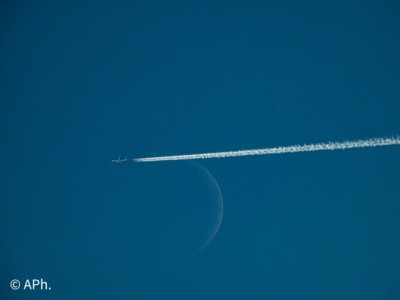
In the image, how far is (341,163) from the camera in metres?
2.67

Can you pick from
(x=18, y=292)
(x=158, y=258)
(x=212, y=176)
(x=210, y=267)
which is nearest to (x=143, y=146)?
(x=212, y=176)

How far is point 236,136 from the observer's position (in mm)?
2766

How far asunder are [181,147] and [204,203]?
58 cm

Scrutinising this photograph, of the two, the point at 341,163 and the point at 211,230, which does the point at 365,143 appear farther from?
the point at 211,230

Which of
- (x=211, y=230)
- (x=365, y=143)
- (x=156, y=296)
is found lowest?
(x=156, y=296)

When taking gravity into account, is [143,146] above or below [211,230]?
above

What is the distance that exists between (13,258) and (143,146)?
1.66 meters

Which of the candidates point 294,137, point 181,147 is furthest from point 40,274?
point 294,137

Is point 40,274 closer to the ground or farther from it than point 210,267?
farther from it

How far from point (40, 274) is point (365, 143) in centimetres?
331

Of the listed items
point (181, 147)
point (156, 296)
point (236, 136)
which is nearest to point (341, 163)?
point (236, 136)

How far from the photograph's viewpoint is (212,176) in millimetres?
2740

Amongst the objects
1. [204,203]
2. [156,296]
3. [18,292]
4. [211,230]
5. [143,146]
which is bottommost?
[156,296]

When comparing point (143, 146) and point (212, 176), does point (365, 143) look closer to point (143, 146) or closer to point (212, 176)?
point (212, 176)
